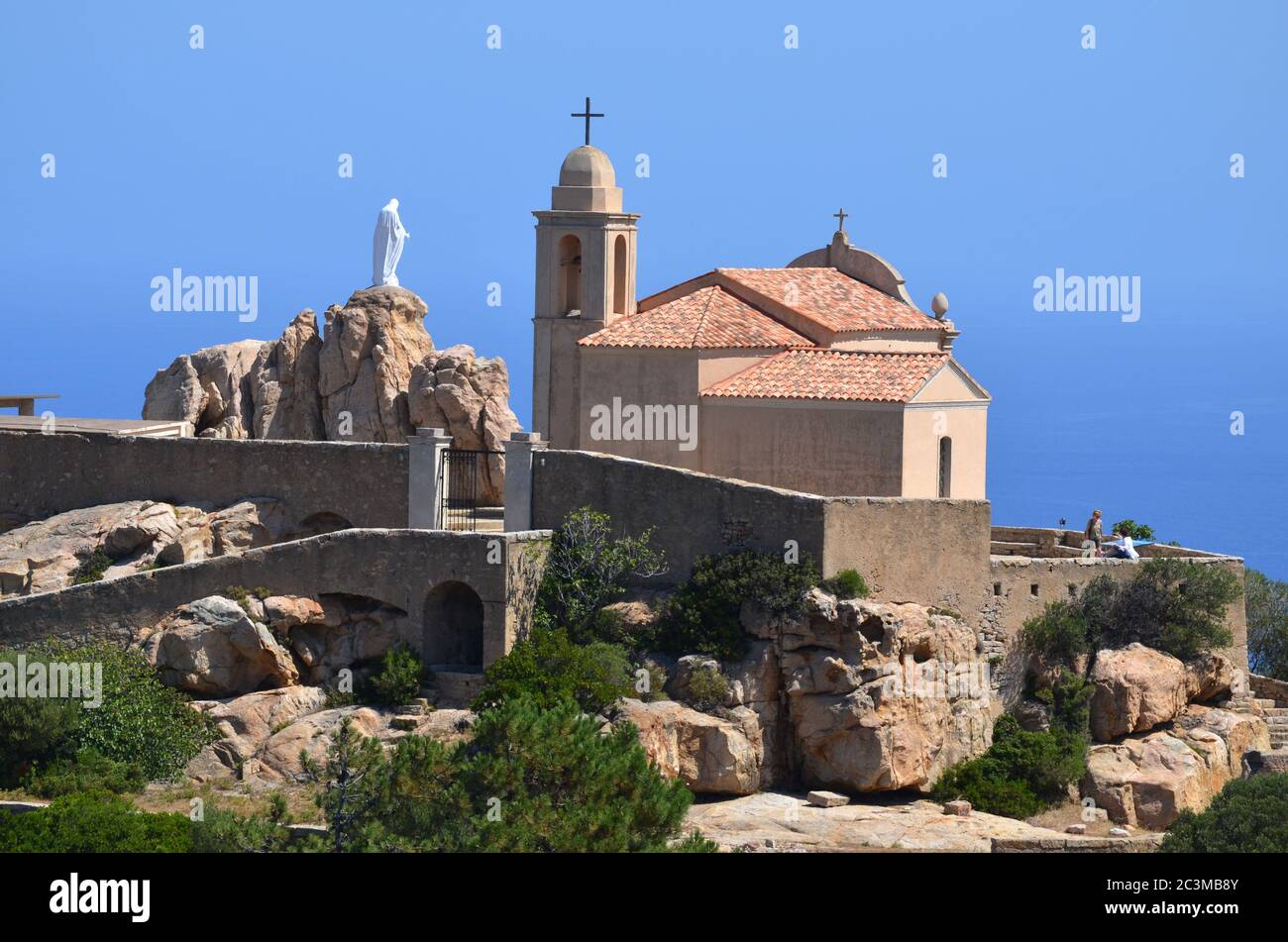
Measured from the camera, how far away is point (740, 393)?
44219 millimetres

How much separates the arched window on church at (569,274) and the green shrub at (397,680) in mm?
9254

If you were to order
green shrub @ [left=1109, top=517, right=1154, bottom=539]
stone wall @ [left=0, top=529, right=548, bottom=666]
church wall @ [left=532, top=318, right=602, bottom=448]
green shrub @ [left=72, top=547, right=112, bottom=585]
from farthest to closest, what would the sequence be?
green shrub @ [left=1109, top=517, right=1154, bottom=539], church wall @ [left=532, top=318, right=602, bottom=448], green shrub @ [left=72, top=547, right=112, bottom=585], stone wall @ [left=0, top=529, right=548, bottom=666]

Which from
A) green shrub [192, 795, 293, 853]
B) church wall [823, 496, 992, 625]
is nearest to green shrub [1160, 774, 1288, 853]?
A: church wall [823, 496, 992, 625]

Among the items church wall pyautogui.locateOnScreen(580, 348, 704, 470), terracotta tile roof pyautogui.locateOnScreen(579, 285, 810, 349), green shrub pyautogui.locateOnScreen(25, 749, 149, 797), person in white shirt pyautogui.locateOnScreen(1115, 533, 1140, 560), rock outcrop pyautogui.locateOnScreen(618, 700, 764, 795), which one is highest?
terracotta tile roof pyautogui.locateOnScreen(579, 285, 810, 349)

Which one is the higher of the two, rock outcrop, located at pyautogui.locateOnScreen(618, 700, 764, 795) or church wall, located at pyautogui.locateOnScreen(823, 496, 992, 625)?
church wall, located at pyautogui.locateOnScreen(823, 496, 992, 625)

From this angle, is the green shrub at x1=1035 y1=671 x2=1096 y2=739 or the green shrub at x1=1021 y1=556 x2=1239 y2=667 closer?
the green shrub at x1=1035 y1=671 x2=1096 y2=739

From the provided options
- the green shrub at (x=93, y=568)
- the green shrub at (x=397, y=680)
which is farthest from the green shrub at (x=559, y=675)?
the green shrub at (x=93, y=568)

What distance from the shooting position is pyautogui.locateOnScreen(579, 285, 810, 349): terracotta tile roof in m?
45.2

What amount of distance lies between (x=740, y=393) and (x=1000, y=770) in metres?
8.09

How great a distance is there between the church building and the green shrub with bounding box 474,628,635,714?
540cm

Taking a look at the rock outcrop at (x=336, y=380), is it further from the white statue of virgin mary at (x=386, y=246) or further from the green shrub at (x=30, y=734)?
the green shrub at (x=30, y=734)

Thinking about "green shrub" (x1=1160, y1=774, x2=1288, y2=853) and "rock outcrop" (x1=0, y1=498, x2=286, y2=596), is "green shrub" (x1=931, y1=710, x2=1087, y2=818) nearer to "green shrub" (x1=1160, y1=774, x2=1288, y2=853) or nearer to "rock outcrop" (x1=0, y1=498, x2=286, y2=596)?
"green shrub" (x1=1160, y1=774, x2=1288, y2=853)
